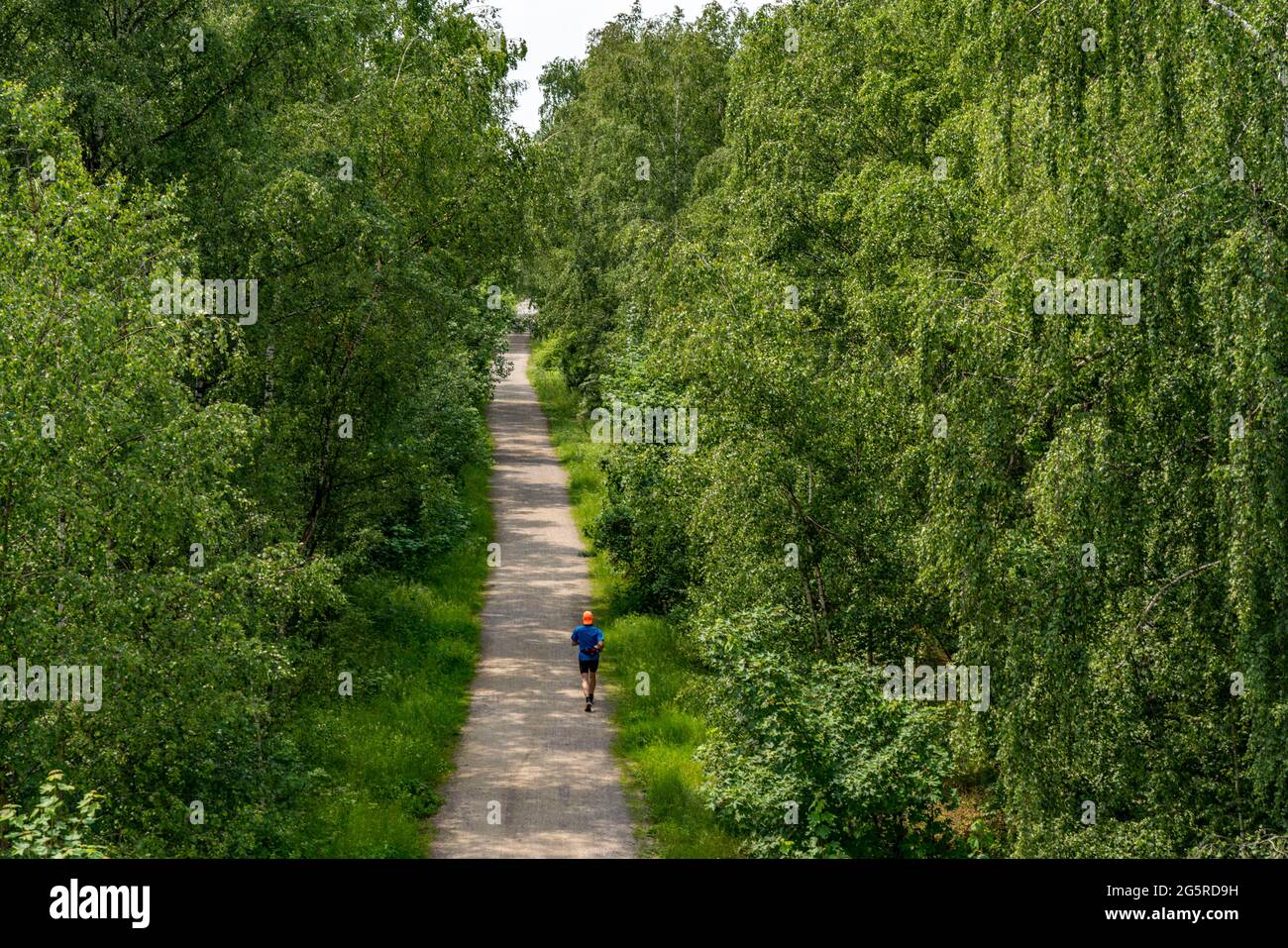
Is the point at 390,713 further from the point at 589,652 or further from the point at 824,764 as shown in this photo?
the point at 824,764

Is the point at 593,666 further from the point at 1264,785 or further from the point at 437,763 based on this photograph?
the point at 1264,785

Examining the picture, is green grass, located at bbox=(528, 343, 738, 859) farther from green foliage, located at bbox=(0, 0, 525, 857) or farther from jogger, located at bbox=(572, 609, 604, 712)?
green foliage, located at bbox=(0, 0, 525, 857)

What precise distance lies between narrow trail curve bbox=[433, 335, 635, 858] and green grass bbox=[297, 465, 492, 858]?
0.35m

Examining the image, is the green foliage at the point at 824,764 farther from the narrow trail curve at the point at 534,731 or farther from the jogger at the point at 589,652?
the jogger at the point at 589,652

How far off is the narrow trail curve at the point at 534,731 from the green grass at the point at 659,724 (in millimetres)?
304

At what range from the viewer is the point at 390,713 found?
18.6 m

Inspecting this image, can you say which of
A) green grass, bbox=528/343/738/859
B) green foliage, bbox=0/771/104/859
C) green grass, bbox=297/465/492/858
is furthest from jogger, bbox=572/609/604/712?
green foliage, bbox=0/771/104/859

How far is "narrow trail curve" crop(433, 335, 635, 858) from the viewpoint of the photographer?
48.6 feet

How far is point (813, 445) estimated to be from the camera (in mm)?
15523

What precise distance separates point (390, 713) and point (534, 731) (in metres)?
2.23

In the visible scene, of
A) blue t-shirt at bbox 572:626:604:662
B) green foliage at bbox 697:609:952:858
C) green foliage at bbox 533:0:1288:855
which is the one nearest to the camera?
green foliage at bbox 533:0:1288:855

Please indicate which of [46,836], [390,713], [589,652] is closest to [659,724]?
[589,652]

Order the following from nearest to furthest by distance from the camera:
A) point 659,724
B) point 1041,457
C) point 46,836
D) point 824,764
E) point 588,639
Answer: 1. point 46,836
2. point 1041,457
3. point 824,764
4. point 659,724
5. point 588,639

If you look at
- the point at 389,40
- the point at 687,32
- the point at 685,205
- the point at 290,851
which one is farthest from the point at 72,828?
the point at 687,32
